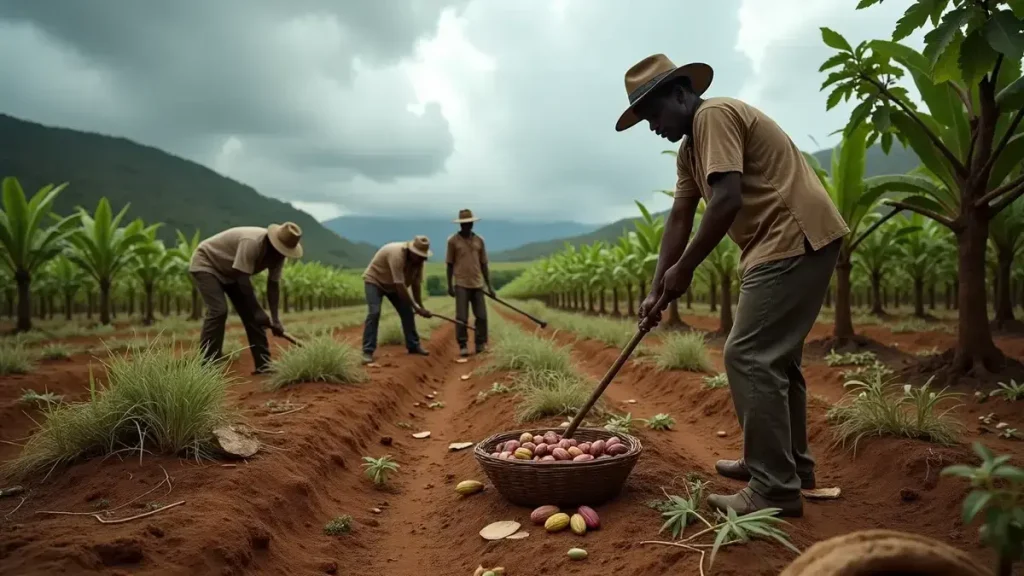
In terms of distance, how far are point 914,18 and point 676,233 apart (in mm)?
1660

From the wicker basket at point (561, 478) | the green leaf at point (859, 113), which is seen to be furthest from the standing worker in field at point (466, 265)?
the wicker basket at point (561, 478)

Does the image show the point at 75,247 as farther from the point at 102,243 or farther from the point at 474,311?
the point at 474,311

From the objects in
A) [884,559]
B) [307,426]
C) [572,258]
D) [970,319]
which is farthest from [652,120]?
[572,258]

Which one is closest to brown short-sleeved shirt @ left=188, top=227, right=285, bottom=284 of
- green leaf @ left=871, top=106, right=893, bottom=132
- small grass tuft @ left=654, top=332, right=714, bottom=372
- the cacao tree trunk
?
small grass tuft @ left=654, top=332, right=714, bottom=372

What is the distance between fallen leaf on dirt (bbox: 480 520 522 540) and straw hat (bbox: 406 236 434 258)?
6.20m

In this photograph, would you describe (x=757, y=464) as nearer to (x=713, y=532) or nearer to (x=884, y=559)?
(x=713, y=532)

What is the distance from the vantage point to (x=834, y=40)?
17.0 feet

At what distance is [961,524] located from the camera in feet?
9.35

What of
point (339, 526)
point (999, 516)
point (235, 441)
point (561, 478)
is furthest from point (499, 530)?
point (999, 516)

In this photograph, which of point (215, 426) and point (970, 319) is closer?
point (215, 426)

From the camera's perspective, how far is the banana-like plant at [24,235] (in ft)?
43.1

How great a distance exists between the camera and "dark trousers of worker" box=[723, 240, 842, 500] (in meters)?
2.68

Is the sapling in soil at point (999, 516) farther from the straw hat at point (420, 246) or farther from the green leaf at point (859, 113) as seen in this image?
the straw hat at point (420, 246)

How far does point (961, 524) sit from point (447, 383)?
6.48 metres
